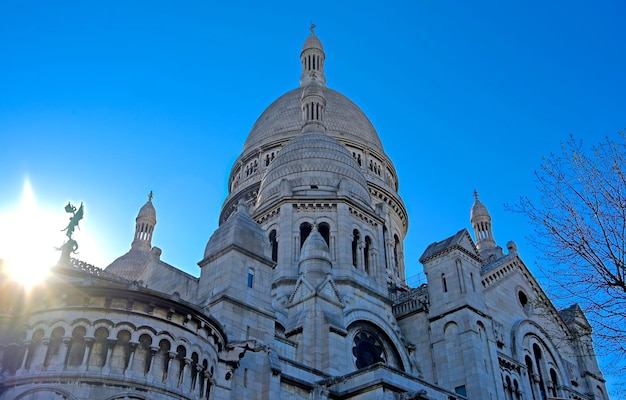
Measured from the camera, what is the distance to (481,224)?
58.8 m

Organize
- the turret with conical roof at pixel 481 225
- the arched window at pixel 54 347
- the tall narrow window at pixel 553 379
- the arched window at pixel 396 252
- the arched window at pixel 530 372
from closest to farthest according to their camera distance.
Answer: the arched window at pixel 54 347, the arched window at pixel 530 372, the tall narrow window at pixel 553 379, the arched window at pixel 396 252, the turret with conical roof at pixel 481 225

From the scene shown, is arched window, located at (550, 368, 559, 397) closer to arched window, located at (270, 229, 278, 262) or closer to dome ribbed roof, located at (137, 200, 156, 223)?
arched window, located at (270, 229, 278, 262)

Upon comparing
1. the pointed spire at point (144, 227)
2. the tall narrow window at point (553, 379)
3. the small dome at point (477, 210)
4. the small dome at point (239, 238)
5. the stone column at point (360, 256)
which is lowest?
the tall narrow window at point (553, 379)

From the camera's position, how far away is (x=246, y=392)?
23.5 m

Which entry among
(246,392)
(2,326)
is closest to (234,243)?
(246,392)

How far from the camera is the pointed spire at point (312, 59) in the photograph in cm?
6469

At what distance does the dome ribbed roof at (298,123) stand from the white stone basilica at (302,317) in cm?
341

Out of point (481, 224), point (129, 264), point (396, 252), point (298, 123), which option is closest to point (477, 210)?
point (481, 224)

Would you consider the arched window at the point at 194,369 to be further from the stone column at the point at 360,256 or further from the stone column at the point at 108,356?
the stone column at the point at 360,256

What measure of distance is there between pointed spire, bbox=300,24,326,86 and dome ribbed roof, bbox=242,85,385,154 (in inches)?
155

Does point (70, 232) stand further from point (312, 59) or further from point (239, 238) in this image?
point (312, 59)

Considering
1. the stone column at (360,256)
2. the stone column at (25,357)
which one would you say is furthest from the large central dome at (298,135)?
the stone column at (25,357)

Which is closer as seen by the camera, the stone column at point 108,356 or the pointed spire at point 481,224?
the stone column at point 108,356

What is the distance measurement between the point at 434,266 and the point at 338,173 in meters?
9.05
